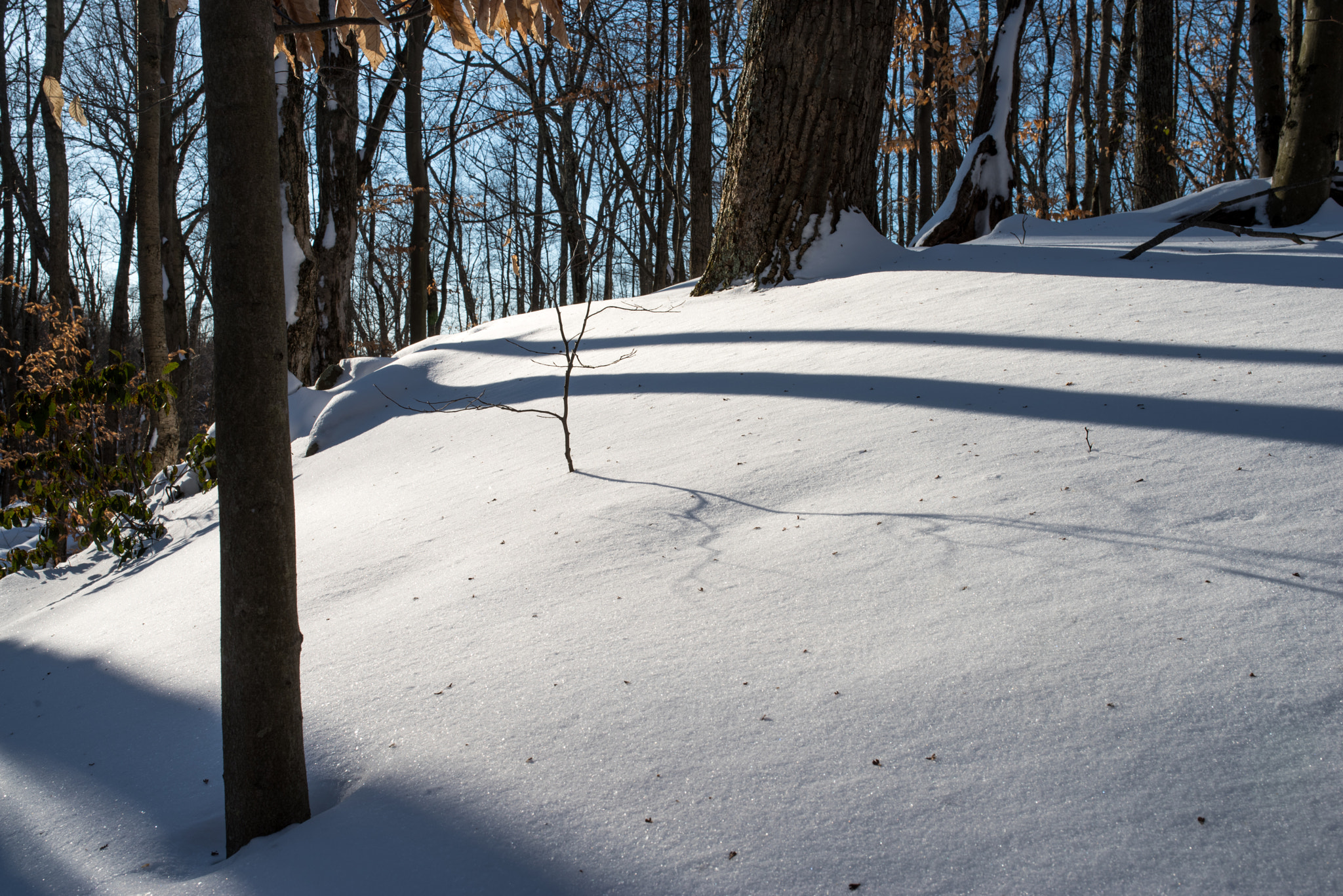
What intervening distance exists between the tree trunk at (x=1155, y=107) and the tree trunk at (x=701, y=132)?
14.6 feet

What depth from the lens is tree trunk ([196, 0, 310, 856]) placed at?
1300 mm

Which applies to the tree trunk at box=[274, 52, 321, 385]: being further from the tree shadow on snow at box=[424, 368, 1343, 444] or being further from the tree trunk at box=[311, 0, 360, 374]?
the tree shadow on snow at box=[424, 368, 1343, 444]

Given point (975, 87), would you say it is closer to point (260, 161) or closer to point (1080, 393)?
point (1080, 393)

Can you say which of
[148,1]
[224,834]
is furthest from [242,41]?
[148,1]

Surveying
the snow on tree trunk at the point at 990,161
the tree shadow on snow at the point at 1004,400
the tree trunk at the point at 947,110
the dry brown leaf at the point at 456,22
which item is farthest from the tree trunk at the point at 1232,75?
the dry brown leaf at the point at 456,22

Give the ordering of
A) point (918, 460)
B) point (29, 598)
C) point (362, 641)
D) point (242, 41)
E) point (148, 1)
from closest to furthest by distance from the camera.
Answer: point (242, 41) < point (362, 641) < point (918, 460) < point (29, 598) < point (148, 1)

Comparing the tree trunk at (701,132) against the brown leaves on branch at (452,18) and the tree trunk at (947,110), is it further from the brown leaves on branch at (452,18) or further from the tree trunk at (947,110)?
the brown leaves on branch at (452,18)

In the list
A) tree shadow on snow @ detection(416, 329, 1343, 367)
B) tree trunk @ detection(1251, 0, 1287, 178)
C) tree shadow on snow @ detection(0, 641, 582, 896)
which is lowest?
tree shadow on snow @ detection(0, 641, 582, 896)

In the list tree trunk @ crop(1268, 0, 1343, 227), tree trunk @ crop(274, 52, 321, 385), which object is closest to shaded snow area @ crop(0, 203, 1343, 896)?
tree trunk @ crop(1268, 0, 1343, 227)

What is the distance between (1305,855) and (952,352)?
2548 millimetres

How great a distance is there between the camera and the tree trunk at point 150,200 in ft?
21.1

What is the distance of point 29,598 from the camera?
3.94m

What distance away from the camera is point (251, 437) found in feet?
4.39

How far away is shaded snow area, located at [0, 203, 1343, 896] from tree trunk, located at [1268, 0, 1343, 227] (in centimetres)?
176
